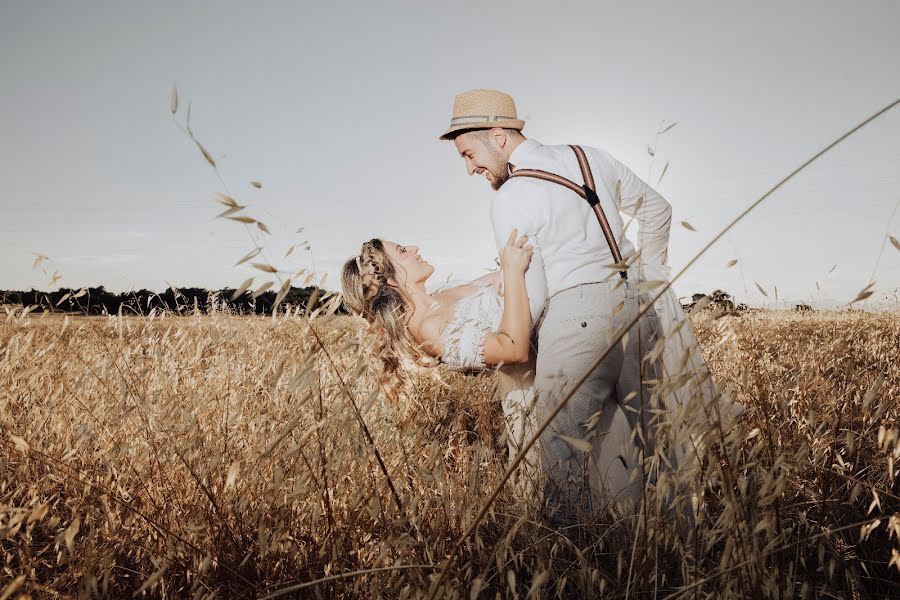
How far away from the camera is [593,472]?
8.68 ft

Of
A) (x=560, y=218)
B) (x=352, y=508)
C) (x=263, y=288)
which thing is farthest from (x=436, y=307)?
(x=263, y=288)

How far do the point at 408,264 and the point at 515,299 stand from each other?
4.14 ft

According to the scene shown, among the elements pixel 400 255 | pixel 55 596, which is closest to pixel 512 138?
pixel 400 255

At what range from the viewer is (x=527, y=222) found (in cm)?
238

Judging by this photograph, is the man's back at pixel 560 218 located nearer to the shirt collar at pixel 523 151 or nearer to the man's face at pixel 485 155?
the shirt collar at pixel 523 151

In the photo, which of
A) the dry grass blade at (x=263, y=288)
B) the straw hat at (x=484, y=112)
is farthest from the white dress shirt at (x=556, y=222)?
the dry grass blade at (x=263, y=288)

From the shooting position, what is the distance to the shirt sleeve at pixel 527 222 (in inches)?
92.9

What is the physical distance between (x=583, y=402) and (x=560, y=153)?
1.16m

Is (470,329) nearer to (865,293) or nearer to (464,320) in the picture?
(464,320)

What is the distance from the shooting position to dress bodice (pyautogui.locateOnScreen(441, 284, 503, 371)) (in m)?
2.66

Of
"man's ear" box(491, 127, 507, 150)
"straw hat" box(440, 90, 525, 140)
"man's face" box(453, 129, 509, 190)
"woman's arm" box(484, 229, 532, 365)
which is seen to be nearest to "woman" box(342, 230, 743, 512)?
"woman's arm" box(484, 229, 532, 365)

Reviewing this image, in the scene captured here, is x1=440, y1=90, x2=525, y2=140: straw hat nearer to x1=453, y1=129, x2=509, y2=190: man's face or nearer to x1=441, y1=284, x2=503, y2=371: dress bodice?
x1=453, y1=129, x2=509, y2=190: man's face

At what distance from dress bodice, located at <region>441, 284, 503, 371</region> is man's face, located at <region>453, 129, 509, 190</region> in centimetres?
65

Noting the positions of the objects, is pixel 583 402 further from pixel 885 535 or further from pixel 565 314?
pixel 885 535
